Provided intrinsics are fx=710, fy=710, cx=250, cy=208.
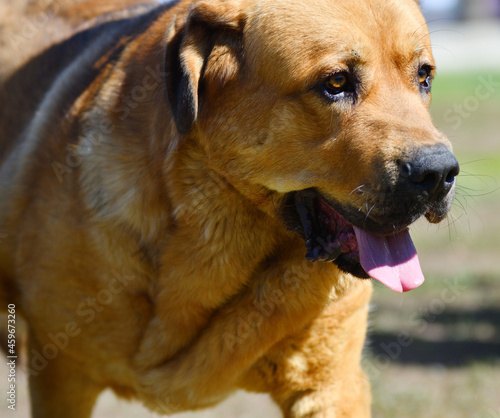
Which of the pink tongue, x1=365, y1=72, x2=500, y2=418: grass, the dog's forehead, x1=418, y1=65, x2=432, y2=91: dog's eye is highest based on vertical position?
the dog's forehead

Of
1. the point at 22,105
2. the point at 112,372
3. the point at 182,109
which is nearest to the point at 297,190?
the point at 182,109

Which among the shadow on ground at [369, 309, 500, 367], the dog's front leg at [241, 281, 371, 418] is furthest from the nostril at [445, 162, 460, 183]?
the shadow on ground at [369, 309, 500, 367]

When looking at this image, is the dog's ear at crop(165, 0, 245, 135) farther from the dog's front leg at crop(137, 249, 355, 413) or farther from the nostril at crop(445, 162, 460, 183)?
the nostril at crop(445, 162, 460, 183)

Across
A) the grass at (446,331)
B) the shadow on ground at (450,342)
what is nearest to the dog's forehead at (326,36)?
the grass at (446,331)

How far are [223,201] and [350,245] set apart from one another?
0.59 m

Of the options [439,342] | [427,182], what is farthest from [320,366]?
[439,342]

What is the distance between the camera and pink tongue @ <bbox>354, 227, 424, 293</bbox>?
9.12 feet

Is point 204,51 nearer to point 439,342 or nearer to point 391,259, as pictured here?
point 391,259

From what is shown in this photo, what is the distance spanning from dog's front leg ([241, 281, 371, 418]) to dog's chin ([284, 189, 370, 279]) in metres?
→ 0.47

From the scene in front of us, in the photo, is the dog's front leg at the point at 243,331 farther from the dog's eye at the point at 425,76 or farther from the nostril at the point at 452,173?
the dog's eye at the point at 425,76

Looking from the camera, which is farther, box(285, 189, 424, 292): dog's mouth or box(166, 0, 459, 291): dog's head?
box(285, 189, 424, 292): dog's mouth

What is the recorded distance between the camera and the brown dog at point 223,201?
2789mm

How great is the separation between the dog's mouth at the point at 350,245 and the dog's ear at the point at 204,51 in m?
0.58

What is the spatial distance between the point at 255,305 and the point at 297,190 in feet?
2.10
